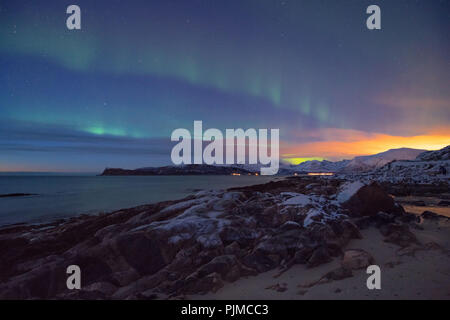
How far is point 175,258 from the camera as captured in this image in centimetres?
879

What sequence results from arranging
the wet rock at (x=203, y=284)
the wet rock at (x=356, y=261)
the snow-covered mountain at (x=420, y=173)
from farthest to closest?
the snow-covered mountain at (x=420, y=173)
the wet rock at (x=356, y=261)
the wet rock at (x=203, y=284)

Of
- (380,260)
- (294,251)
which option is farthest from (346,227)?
(294,251)

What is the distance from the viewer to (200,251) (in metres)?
9.10

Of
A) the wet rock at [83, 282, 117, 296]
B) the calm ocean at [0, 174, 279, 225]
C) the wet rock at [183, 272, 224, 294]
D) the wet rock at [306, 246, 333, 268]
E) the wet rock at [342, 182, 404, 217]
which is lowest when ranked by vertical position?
the calm ocean at [0, 174, 279, 225]

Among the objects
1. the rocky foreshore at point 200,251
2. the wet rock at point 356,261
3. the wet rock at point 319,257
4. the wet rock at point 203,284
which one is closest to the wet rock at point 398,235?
the rocky foreshore at point 200,251

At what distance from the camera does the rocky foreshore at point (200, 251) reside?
24.5ft

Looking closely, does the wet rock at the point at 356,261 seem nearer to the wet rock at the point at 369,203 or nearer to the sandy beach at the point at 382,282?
the sandy beach at the point at 382,282

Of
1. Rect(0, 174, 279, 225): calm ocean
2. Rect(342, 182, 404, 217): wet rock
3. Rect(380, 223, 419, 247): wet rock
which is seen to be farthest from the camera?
Rect(0, 174, 279, 225): calm ocean

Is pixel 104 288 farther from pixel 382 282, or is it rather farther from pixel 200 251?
pixel 382 282

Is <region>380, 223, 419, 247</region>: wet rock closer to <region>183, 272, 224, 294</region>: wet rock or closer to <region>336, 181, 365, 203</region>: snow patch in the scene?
<region>336, 181, 365, 203</region>: snow patch

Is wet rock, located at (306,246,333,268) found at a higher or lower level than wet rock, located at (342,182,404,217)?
lower

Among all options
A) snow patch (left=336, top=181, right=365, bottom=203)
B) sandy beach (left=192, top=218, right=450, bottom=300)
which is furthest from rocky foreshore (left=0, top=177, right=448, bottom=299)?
snow patch (left=336, top=181, right=365, bottom=203)

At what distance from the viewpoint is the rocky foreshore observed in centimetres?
747

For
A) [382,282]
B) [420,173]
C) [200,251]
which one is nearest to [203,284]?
[200,251]
